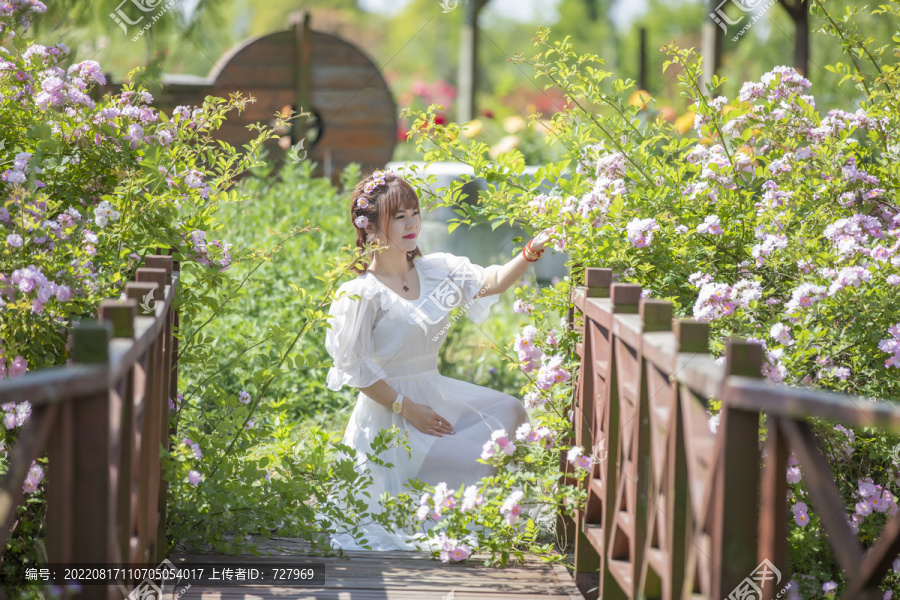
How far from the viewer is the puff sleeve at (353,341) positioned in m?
3.17

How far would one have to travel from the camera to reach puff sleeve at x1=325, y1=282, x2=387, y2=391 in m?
3.17

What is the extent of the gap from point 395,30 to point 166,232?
39.2m

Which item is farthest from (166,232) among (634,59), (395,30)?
(395,30)

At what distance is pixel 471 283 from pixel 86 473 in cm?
217

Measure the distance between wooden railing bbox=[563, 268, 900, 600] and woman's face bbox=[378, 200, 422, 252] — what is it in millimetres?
1103

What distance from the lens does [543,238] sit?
116 inches

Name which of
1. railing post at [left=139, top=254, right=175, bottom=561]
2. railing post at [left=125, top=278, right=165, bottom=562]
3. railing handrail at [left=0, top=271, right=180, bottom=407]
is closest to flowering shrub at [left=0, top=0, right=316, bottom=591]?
railing post at [left=139, top=254, right=175, bottom=561]

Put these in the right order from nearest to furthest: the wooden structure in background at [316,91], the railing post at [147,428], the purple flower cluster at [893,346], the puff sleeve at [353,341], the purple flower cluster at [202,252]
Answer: the railing post at [147,428] < the purple flower cluster at [893,346] < the purple flower cluster at [202,252] < the puff sleeve at [353,341] < the wooden structure in background at [316,91]

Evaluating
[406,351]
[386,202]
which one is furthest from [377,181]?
[406,351]

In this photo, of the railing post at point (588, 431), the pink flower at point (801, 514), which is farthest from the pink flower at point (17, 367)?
the pink flower at point (801, 514)

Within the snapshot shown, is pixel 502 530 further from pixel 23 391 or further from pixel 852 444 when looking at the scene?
pixel 23 391

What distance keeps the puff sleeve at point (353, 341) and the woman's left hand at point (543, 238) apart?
0.65 meters

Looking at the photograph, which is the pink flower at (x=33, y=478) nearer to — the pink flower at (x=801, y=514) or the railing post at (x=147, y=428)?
the railing post at (x=147, y=428)

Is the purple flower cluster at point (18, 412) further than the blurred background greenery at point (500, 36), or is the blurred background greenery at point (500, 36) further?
the blurred background greenery at point (500, 36)
